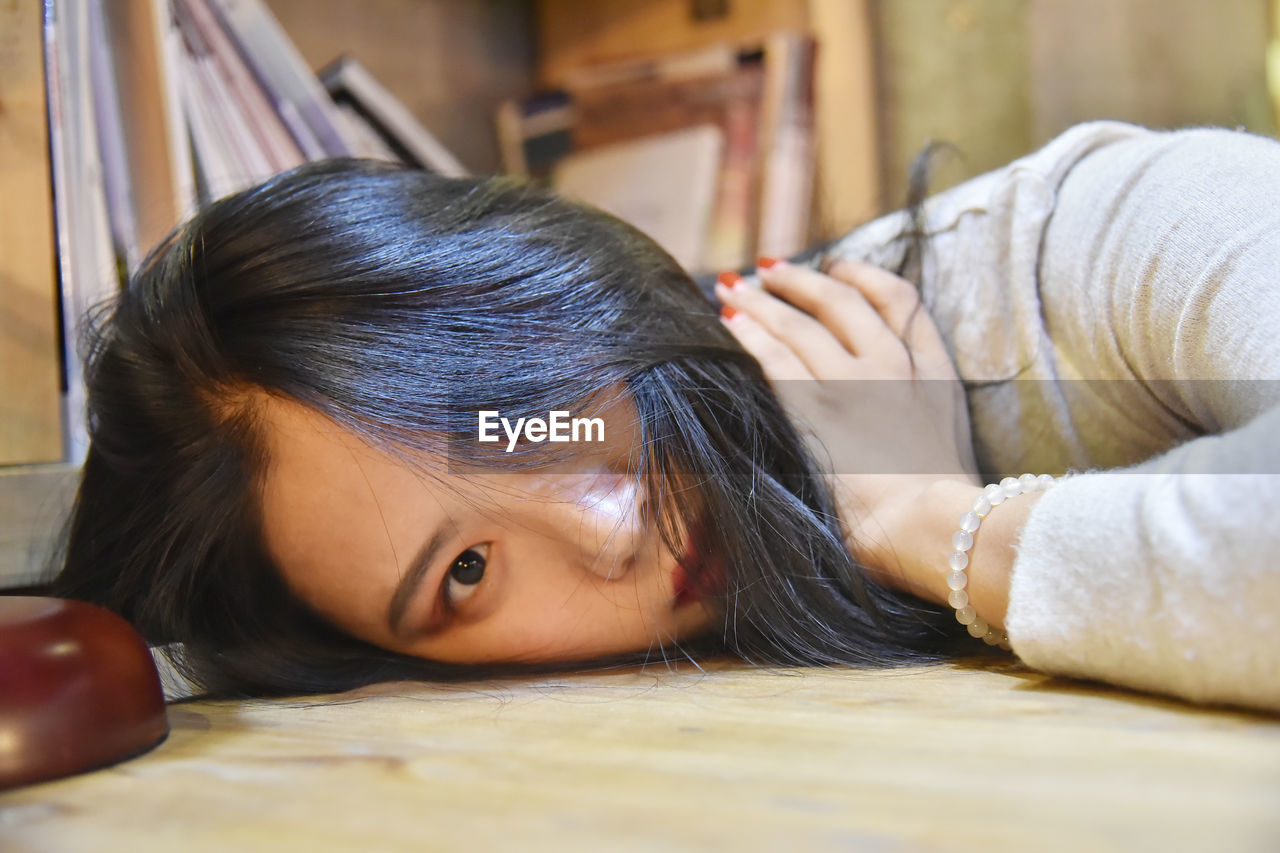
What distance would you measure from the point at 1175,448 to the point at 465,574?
434 millimetres

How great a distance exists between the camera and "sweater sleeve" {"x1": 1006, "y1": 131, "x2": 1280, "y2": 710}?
0.37 m

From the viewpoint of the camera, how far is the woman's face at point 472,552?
1.86 feet

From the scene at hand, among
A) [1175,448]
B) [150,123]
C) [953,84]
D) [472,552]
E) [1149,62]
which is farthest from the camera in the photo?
[953,84]

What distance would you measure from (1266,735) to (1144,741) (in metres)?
0.04

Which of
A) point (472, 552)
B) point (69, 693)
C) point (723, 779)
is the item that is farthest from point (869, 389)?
point (69, 693)

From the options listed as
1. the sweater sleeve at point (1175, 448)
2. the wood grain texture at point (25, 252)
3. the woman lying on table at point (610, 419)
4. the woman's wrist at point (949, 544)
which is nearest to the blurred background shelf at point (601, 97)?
the wood grain texture at point (25, 252)

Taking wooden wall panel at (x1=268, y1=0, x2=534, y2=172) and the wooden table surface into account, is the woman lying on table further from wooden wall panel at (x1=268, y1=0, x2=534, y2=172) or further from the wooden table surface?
wooden wall panel at (x1=268, y1=0, x2=534, y2=172)

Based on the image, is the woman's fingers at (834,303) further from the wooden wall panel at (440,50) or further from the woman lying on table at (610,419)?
the wooden wall panel at (440,50)

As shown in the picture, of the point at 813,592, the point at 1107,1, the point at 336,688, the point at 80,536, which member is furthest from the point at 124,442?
the point at 1107,1

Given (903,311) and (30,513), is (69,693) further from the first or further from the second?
(903,311)

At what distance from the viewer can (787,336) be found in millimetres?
724

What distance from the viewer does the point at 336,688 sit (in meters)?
0.62

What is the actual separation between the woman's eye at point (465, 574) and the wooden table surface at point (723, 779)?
145 millimetres
